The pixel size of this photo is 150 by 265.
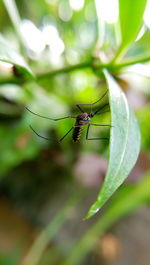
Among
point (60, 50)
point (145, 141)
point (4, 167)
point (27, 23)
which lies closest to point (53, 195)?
point (4, 167)

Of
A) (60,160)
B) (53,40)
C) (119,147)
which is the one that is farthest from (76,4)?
(119,147)

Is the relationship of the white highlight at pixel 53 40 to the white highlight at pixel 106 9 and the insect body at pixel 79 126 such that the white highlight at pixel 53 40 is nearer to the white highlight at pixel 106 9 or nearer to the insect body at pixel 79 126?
the white highlight at pixel 106 9

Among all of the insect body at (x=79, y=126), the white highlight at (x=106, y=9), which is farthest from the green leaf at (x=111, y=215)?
the white highlight at (x=106, y=9)

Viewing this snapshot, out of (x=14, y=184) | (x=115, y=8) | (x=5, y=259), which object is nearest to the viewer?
(x=115, y=8)

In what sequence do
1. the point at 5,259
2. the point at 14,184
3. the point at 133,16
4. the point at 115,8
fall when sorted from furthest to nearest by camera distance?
the point at 14,184 → the point at 5,259 → the point at 115,8 → the point at 133,16

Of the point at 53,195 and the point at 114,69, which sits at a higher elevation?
the point at 114,69

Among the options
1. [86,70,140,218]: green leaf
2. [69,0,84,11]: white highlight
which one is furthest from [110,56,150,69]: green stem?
[69,0,84,11]: white highlight

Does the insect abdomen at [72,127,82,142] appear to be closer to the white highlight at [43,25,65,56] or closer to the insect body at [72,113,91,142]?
the insect body at [72,113,91,142]

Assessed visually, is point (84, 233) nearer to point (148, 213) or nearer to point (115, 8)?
point (148, 213)
